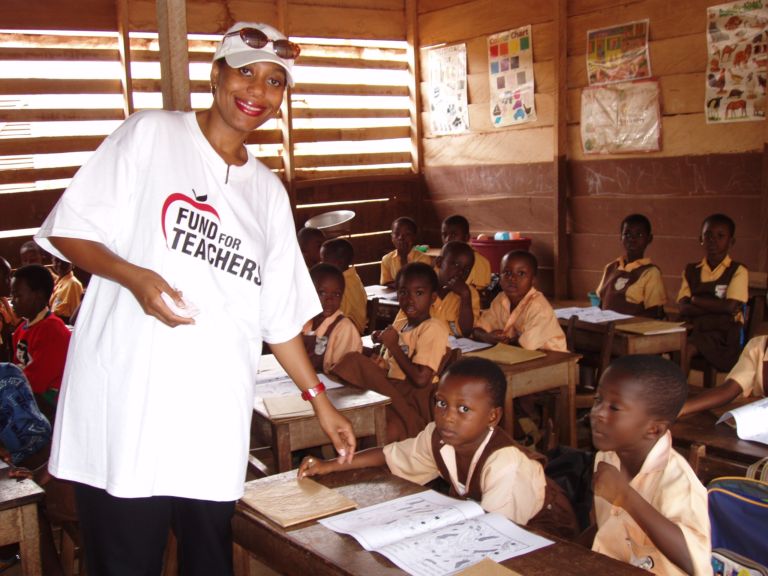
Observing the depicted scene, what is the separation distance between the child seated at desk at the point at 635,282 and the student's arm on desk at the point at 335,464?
10.7 ft

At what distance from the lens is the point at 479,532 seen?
5.35 ft

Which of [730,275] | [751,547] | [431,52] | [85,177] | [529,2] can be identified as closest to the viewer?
[85,177]

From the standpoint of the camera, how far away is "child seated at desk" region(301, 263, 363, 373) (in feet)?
12.1

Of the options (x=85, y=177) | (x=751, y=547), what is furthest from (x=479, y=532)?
(x=85, y=177)

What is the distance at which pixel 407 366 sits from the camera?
3.49m

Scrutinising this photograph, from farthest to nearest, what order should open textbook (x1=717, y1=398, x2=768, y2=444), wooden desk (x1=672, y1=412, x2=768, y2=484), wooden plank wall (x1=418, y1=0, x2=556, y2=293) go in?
wooden plank wall (x1=418, y1=0, x2=556, y2=293) → open textbook (x1=717, y1=398, x2=768, y2=444) → wooden desk (x1=672, y1=412, x2=768, y2=484)

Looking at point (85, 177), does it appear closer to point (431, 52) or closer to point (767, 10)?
point (767, 10)

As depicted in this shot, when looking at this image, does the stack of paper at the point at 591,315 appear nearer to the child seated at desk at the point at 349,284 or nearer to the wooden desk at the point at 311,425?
the child seated at desk at the point at 349,284

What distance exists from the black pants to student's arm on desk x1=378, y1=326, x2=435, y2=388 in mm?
1810

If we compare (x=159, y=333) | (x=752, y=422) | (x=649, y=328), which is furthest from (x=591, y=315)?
(x=159, y=333)

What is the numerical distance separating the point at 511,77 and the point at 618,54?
1.17 m

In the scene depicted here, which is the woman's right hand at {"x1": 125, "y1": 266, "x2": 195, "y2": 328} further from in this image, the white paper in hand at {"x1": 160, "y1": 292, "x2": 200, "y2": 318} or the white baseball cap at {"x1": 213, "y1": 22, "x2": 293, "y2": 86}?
the white baseball cap at {"x1": 213, "y1": 22, "x2": 293, "y2": 86}

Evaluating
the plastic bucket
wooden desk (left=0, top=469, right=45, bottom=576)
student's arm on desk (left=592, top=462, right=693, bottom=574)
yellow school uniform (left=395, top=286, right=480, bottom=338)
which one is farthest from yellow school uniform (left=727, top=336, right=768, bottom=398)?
the plastic bucket

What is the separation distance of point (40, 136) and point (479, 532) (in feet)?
18.7
